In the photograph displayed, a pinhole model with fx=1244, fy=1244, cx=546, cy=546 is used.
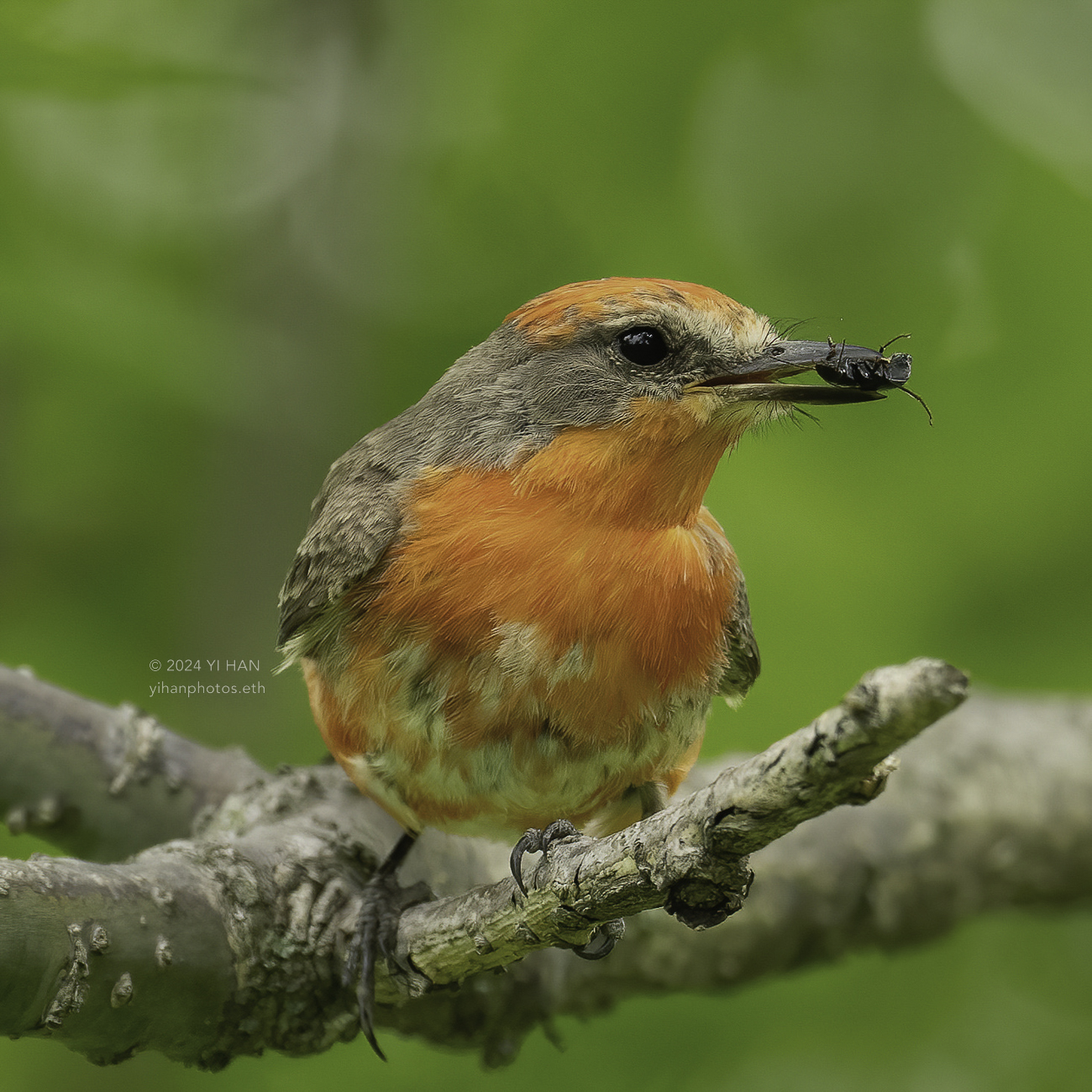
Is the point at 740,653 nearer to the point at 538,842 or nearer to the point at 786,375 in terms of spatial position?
the point at 786,375

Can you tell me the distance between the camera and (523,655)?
3607mm

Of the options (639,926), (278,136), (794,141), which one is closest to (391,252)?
(278,136)

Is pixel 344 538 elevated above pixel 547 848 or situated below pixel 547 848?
above

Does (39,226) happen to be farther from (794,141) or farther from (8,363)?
(794,141)

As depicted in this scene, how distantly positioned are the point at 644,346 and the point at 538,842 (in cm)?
158

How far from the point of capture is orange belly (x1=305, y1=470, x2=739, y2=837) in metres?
3.64

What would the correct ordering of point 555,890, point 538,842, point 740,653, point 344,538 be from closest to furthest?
point 555,890 < point 538,842 < point 344,538 < point 740,653

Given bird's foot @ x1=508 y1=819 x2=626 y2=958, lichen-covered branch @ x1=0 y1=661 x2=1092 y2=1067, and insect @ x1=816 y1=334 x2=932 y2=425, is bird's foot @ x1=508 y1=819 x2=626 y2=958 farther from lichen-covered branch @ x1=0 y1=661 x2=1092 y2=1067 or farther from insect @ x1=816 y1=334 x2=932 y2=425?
insect @ x1=816 y1=334 x2=932 y2=425

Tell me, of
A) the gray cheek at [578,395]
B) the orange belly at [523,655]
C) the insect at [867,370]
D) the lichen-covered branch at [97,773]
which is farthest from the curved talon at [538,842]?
the lichen-covered branch at [97,773]

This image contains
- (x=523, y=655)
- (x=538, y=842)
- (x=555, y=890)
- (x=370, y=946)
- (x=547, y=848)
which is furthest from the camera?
(x=370, y=946)

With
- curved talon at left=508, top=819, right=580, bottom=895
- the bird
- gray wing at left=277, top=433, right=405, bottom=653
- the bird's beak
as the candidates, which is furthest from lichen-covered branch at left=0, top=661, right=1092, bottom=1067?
the bird's beak

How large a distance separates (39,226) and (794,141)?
3059mm

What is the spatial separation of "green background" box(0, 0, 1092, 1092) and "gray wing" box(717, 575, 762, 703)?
1.15 ft

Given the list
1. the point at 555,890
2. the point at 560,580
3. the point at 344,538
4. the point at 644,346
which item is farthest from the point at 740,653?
the point at 555,890
